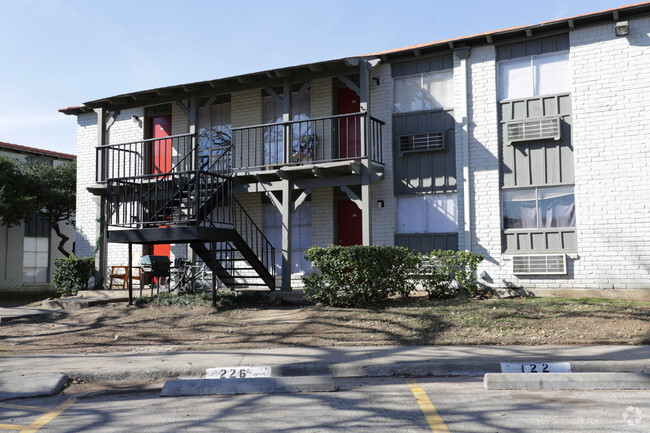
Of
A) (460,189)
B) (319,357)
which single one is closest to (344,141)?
(460,189)

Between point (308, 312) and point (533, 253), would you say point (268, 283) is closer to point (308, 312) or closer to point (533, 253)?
point (308, 312)

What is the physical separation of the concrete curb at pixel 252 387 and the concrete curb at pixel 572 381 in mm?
1803

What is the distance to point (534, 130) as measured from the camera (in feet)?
46.1

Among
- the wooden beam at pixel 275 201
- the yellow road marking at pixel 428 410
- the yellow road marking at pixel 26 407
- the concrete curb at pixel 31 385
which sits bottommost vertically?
the yellow road marking at pixel 26 407

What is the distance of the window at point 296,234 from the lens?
16453 millimetres

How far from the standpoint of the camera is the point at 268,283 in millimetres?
14750

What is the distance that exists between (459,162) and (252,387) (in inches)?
381

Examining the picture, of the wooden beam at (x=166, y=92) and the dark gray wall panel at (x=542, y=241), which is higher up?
the wooden beam at (x=166, y=92)

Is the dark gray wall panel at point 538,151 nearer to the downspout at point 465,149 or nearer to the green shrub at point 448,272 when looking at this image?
the downspout at point 465,149

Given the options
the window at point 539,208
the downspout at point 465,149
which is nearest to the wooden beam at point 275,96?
the downspout at point 465,149

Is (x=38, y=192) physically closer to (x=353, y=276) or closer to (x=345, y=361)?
(x=353, y=276)

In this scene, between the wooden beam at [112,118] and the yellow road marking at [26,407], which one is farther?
the wooden beam at [112,118]

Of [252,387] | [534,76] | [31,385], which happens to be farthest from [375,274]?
[31,385]

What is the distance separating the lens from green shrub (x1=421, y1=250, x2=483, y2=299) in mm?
13062
